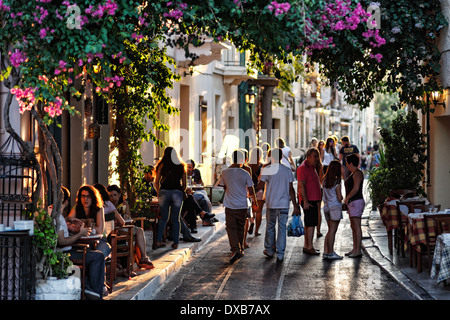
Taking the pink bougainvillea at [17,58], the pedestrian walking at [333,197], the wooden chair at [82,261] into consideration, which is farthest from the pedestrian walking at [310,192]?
the pink bougainvillea at [17,58]

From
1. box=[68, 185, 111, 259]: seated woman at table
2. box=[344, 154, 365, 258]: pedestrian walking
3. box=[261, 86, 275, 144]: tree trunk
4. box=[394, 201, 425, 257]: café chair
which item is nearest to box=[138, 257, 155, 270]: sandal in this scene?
box=[68, 185, 111, 259]: seated woman at table

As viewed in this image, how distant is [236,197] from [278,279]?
2.38m

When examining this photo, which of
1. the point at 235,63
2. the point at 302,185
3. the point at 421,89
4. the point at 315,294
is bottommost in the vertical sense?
the point at 315,294

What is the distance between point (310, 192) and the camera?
14.9 meters

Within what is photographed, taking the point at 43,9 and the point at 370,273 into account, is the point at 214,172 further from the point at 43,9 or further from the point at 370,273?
the point at 43,9

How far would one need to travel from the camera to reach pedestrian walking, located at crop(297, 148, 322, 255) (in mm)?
14867

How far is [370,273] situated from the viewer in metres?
12.9

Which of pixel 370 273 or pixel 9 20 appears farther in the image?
pixel 370 273

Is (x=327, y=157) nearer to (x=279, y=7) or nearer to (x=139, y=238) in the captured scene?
(x=139, y=238)

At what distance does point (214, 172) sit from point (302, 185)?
542 inches

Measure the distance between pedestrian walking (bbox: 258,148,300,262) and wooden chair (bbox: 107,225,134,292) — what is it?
3.11 meters

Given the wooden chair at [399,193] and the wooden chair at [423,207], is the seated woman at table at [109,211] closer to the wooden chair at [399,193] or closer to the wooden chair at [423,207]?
the wooden chair at [423,207]

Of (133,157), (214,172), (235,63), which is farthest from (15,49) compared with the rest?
(235,63)

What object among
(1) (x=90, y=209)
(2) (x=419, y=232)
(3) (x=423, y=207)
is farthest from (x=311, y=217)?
(1) (x=90, y=209)
